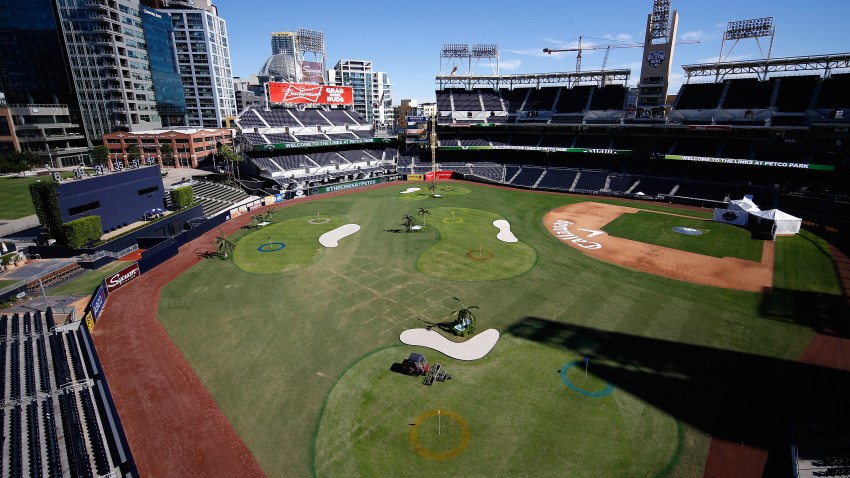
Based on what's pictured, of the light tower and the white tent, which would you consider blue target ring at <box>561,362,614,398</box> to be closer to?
the white tent

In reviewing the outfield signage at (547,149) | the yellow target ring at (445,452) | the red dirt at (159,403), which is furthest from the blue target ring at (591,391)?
the outfield signage at (547,149)

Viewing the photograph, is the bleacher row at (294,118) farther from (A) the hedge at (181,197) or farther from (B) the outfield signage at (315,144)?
(A) the hedge at (181,197)

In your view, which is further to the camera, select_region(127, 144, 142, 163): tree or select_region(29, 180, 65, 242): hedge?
select_region(127, 144, 142, 163): tree

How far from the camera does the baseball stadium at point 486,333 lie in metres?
17.3

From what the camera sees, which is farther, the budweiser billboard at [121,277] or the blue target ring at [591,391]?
the budweiser billboard at [121,277]

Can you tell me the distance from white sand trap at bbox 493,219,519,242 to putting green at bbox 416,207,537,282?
0.62 meters

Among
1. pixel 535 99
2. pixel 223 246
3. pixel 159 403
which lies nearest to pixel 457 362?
pixel 159 403

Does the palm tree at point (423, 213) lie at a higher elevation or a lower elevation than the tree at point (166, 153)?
lower

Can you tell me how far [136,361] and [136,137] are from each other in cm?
8393

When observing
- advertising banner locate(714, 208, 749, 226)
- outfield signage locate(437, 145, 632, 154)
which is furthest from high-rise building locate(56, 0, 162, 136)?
advertising banner locate(714, 208, 749, 226)

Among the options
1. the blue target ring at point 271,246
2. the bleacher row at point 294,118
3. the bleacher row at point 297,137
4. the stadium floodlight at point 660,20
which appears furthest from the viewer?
the bleacher row at point 294,118

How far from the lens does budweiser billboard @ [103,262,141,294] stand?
3306cm

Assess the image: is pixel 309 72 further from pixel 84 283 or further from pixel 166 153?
pixel 84 283

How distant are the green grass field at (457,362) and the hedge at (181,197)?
63.5 feet
